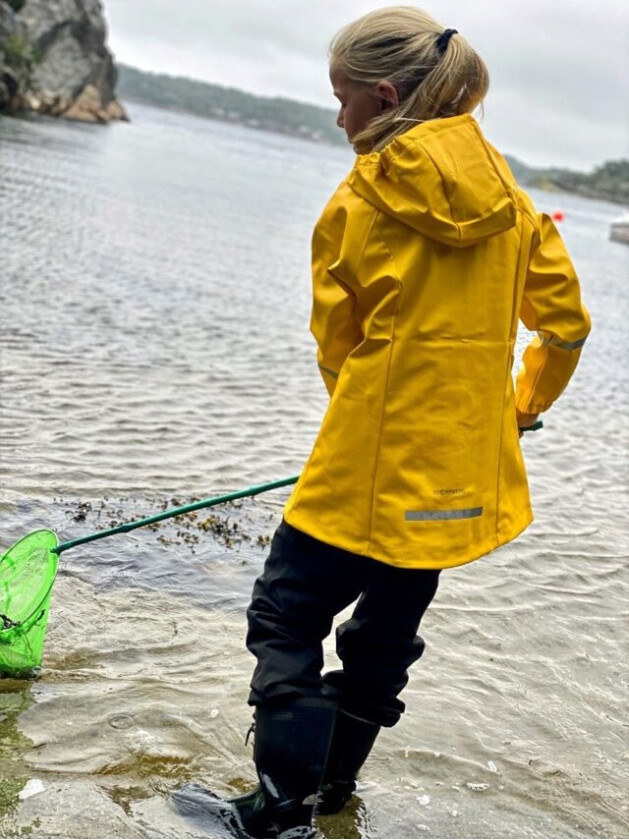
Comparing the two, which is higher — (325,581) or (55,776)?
(325,581)

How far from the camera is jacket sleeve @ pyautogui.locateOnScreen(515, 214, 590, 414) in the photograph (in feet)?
9.50

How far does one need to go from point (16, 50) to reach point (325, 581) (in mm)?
45544

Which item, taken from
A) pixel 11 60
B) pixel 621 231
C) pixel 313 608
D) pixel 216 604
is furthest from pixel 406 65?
pixel 621 231

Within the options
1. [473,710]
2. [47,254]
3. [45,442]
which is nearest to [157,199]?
[47,254]

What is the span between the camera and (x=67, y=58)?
2480 inches

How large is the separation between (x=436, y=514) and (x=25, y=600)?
1.70m

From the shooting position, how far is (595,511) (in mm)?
6539

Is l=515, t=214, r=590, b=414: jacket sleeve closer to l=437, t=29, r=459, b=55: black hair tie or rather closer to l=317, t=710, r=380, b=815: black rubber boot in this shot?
l=437, t=29, r=459, b=55: black hair tie

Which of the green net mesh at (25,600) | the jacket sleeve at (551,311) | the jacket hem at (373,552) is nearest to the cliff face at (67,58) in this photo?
the green net mesh at (25,600)

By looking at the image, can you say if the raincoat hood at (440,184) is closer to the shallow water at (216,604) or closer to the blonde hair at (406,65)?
the blonde hair at (406,65)

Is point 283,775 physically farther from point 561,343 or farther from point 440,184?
point 440,184

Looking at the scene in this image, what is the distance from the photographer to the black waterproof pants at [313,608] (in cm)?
275

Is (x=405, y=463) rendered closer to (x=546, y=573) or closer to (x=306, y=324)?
(x=546, y=573)

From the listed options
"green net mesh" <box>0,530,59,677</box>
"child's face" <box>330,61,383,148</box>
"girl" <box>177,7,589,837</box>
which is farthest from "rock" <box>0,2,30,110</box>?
"girl" <box>177,7,589,837</box>
